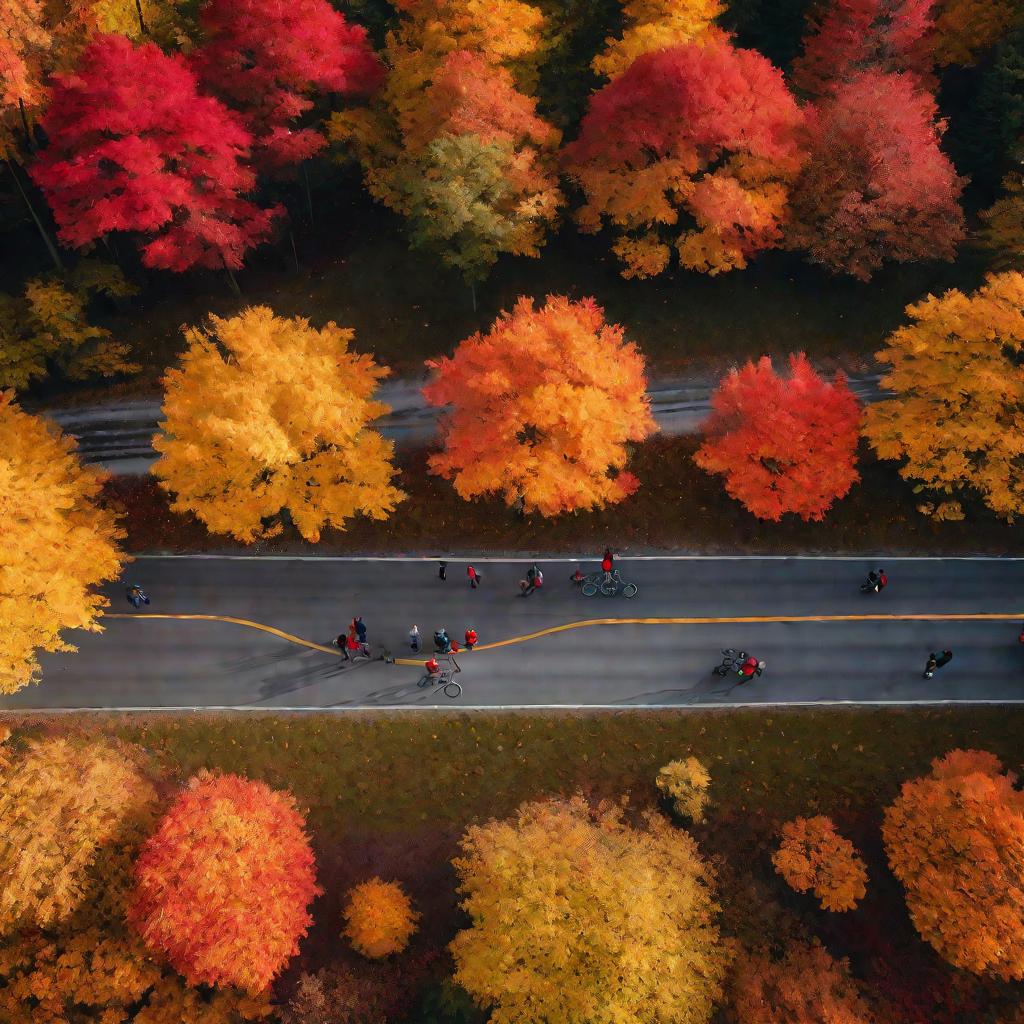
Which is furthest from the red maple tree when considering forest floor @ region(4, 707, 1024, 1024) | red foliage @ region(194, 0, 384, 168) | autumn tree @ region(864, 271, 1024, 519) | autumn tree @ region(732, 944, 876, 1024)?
autumn tree @ region(732, 944, 876, 1024)

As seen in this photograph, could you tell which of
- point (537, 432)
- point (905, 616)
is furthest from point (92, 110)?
point (905, 616)

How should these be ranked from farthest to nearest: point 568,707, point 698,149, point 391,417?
point 391,417 → point 698,149 → point 568,707

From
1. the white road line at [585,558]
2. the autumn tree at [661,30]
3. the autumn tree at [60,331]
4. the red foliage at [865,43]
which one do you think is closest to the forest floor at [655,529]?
the white road line at [585,558]

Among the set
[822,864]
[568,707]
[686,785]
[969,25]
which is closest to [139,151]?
[568,707]

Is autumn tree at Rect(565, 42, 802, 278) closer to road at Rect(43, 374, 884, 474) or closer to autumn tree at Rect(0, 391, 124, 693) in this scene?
road at Rect(43, 374, 884, 474)

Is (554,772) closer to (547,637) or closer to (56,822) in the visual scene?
(547,637)
